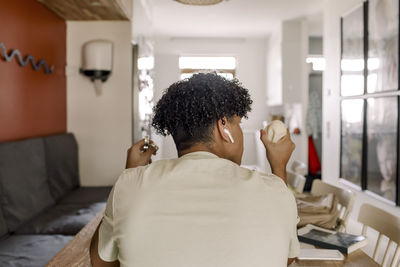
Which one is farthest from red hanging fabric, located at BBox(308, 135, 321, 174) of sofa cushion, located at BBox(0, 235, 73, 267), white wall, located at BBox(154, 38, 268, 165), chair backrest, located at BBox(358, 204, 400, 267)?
sofa cushion, located at BBox(0, 235, 73, 267)

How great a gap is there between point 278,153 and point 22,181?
1944mm

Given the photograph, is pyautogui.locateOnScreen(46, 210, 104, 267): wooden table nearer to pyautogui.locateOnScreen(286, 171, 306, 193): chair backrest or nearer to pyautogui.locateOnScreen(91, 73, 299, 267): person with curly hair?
pyautogui.locateOnScreen(91, 73, 299, 267): person with curly hair

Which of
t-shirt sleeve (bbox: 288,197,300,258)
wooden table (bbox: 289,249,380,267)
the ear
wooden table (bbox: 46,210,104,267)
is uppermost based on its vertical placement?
the ear

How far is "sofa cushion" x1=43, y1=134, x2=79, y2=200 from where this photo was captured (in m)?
2.96

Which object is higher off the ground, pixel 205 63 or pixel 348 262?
pixel 205 63

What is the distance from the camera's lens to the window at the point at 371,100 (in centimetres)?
304

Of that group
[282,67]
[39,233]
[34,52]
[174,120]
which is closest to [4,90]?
[34,52]

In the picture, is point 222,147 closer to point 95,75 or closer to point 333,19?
point 95,75

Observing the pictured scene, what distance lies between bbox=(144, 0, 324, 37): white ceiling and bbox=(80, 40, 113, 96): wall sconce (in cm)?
105

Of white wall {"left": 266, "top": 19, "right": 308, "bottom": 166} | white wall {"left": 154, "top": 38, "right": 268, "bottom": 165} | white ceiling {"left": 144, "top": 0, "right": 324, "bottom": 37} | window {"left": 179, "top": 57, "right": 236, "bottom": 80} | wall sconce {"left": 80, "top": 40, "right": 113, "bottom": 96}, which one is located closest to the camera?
wall sconce {"left": 80, "top": 40, "right": 113, "bottom": 96}

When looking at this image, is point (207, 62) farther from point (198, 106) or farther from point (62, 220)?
point (198, 106)

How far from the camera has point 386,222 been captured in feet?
5.23

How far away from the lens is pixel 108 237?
2.80 feet

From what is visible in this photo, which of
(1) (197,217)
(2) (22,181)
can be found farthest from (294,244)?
(2) (22,181)
